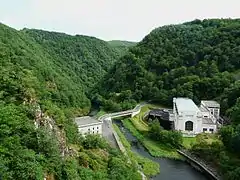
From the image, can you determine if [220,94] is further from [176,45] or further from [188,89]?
[176,45]

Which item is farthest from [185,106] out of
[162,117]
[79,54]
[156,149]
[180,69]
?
[79,54]

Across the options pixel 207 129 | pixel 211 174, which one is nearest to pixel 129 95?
pixel 207 129

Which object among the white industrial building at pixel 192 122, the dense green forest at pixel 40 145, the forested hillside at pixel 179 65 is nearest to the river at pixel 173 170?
the dense green forest at pixel 40 145

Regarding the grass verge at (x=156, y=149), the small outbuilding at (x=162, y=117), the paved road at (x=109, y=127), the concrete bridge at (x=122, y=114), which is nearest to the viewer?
the grass verge at (x=156, y=149)

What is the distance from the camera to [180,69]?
79.8 metres

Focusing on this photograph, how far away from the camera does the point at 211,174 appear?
36.8m

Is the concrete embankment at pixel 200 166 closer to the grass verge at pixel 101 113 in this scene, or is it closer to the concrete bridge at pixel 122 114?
the concrete bridge at pixel 122 114

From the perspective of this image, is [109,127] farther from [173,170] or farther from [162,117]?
[173,170]

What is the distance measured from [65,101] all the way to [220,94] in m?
29.8

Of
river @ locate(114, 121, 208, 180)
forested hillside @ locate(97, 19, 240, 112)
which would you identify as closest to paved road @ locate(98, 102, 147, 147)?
river @ locate(114, 121, 208, 180)

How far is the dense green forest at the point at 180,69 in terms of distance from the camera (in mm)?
69850

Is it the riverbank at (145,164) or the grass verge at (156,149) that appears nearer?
the riverbank at (145,164)

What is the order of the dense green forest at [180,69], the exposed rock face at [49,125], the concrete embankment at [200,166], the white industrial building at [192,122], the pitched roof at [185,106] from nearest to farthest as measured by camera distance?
the exposed rock face at [49,125]
the concrete embankment at [200,166]
the white industrial building at [192,122]
the pitched roof at [185,106]
the dense green forest at [180,69]

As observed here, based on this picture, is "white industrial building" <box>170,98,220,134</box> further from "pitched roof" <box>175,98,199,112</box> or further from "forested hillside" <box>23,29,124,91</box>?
"forested hillside" <box>23,29,124,91</box>
